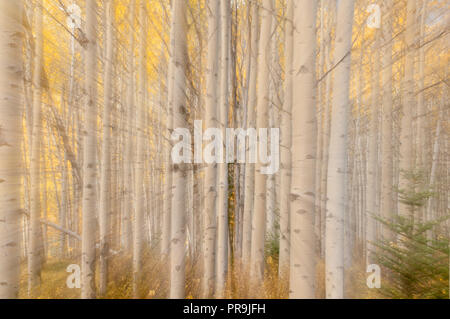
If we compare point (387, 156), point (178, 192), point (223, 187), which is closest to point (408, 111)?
point (387, 156)

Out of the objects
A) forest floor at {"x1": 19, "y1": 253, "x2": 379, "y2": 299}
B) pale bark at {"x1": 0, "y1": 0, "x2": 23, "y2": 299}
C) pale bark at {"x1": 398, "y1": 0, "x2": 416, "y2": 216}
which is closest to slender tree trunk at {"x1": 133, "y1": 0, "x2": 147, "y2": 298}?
forest floor at {"x1": 19, "y1": 253, "x2": 379, "y2": 299}

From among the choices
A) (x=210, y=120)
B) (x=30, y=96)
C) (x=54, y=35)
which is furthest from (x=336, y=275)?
(x=54, y=35)

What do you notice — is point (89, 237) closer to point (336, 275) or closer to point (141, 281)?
point (141, 281)

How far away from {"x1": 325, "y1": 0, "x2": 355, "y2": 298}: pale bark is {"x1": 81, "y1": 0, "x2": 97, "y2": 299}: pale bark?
3.16 m

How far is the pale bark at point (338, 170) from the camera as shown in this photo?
7.27 feet

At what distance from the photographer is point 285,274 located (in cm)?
382

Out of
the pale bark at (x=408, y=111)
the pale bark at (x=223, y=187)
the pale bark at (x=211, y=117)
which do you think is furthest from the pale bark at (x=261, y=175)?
the pale bark at (x=408, y=111)

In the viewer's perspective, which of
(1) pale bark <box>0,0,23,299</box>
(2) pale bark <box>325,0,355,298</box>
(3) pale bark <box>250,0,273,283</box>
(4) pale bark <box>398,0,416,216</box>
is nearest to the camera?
(1) pale bark <box>0,0,23,299</box>

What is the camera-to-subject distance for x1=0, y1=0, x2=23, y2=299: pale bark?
69.2 inches

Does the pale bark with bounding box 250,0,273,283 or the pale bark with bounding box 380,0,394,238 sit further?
the pale bark with bounding box 380,0,394,238

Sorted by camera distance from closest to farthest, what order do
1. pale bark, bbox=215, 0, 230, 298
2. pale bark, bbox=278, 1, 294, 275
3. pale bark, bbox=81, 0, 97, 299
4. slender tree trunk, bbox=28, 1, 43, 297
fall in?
pale bark, bbox=81, 0, 97, 299, pale bark, bbox=215, 0, 230, 298, pale bark, bbox=278, 1, 294, 275, slender tree trunk, bbox=28, 1, 43, 297

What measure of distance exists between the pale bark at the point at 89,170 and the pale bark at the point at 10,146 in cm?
130

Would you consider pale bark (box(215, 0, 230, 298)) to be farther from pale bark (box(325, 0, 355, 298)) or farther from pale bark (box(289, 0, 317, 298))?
pale bark (box(289, 0, 317, 298))

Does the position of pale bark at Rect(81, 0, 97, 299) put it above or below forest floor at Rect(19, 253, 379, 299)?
above
